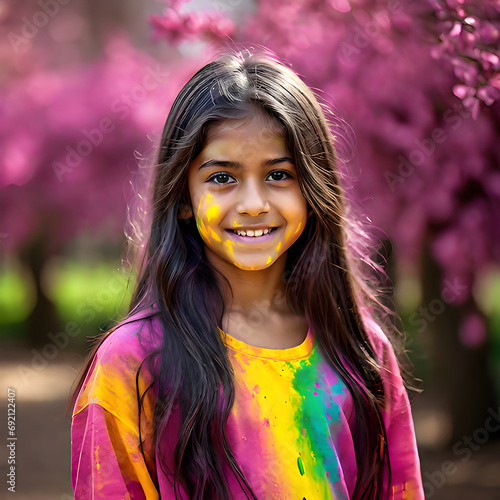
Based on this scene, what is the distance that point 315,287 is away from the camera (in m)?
1.81

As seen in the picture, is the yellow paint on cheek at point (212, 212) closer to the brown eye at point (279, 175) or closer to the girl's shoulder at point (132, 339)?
the brown eye at point (279, 175)

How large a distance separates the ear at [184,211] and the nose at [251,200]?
0.17m

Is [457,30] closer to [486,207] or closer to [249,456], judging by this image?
[486,207]

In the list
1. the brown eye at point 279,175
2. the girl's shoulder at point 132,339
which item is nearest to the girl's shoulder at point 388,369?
the brown eye at point 279,175

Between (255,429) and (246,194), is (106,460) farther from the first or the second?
(246,194)

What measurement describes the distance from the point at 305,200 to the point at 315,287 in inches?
10.2

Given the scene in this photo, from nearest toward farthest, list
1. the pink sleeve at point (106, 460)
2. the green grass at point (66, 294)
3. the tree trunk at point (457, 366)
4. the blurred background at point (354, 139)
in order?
the pink sleeve at point (106, 460)
the blurred background at point (354, 139)
the tree trunk at point (457, 366)
the green grass at point (66, 294)

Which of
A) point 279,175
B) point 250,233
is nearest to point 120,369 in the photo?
point 250,233

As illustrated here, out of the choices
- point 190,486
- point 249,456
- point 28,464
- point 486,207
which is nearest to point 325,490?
point 249,456

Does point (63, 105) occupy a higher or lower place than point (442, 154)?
higher

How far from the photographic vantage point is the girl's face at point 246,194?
158 centimetres

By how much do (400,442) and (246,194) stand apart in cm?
78

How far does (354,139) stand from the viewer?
11.0 feet

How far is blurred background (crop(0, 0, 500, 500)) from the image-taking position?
332 cm
